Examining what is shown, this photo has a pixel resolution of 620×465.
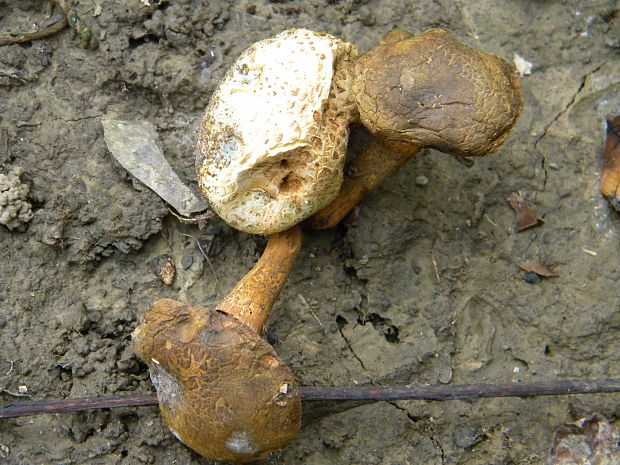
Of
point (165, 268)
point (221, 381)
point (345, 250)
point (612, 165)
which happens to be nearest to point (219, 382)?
point (221, 381)

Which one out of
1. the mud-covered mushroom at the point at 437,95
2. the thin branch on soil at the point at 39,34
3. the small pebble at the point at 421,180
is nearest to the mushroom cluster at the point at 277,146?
the mud-covered mushroom at the point at 437,95

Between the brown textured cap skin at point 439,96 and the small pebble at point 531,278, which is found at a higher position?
the brown textured cap skin at point 439,96

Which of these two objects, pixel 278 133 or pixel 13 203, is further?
pixel 13 203

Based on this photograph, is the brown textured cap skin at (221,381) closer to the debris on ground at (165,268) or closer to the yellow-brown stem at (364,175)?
the debris on ground at (165,268)

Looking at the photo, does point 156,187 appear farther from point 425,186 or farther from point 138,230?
point 425,186

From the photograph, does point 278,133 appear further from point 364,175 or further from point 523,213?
point 523,213

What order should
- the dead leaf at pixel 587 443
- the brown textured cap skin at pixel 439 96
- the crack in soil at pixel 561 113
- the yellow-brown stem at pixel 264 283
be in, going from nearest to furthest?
the brown textured cap skin at pixel 439 96, the yellow-brown stem at pixel 264 283, the dead leaf at pixel 587 443, the crack in soil at pixel 561 113
